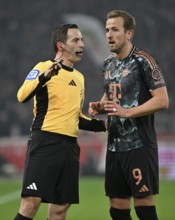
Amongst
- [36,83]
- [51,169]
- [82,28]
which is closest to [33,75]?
[36,83]

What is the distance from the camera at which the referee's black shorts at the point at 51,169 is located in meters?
6.78

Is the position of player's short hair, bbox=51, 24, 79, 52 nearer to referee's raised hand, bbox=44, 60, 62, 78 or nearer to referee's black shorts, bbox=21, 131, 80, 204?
referee's raised hand, bbox=44, 60, 62, 78

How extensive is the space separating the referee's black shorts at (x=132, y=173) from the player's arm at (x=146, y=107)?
1.27 feet

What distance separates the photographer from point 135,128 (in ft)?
22.0

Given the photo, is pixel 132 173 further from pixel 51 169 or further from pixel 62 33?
pixel 62 33

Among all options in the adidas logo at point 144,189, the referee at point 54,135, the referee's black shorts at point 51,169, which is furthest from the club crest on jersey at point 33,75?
the adidas logo at point 144,189

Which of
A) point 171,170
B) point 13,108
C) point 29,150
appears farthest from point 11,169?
point 29,150

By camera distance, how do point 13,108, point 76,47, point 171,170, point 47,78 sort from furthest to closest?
point 13,108 < point 171,170 < point 76,47 < point 47,78

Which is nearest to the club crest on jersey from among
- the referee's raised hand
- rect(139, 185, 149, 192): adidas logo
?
the referee's raised hand

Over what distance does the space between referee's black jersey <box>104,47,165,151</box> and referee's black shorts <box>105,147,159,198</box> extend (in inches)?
3.0

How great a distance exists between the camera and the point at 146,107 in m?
6.46

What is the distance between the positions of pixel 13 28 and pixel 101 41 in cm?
297

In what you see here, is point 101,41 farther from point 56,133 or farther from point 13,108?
point 56,133

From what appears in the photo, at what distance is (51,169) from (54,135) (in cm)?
33
